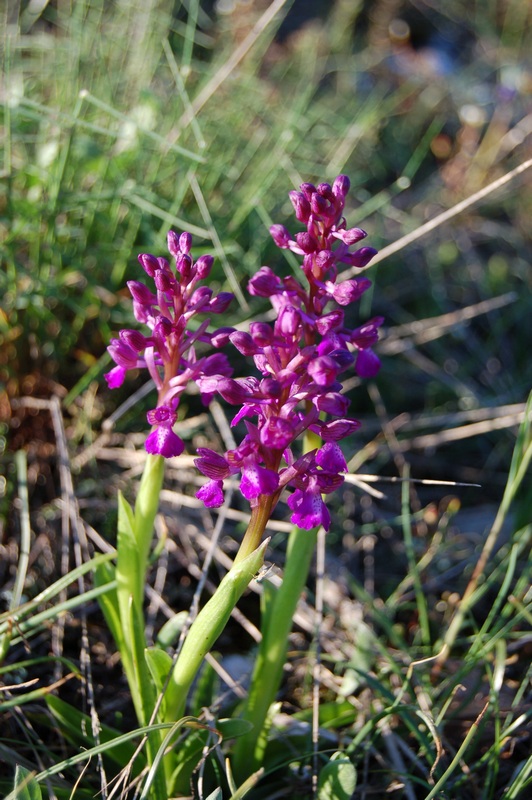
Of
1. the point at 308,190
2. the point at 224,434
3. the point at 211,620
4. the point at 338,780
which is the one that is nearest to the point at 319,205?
the point at 308,190

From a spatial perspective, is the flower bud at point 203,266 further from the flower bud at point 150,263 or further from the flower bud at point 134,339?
the flower bud at point 134,339

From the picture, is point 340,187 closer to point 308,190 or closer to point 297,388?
point 308,190

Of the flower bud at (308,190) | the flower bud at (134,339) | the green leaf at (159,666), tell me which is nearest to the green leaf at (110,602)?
the green leaf at (159,666)

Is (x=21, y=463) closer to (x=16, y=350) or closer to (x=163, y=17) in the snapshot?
(x=16, y=350)

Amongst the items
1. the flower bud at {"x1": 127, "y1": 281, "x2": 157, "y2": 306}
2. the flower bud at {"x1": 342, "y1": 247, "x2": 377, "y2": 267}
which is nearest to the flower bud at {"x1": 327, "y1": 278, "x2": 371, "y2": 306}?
the flower bud at {"x1": 342, "y1": 247, "x2": 377, "y2": 267}

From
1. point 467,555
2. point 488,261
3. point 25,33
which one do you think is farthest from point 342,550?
point 25,33

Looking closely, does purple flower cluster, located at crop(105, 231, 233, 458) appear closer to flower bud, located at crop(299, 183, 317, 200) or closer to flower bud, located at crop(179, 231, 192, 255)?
flower bud, located at crop(179, 231, 192, 255)
